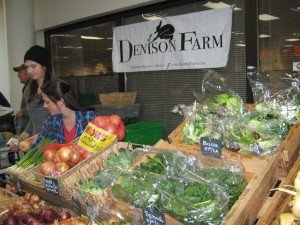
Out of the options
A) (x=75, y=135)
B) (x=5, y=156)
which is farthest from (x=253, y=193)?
(x=5, y=156)

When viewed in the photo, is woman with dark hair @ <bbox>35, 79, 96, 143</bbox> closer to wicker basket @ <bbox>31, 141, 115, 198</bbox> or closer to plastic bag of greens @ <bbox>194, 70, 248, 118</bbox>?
wicker basket @ <bbox>31, 141, 115, 198</bbox>

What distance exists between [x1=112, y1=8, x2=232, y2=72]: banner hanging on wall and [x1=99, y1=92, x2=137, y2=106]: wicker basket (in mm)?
344

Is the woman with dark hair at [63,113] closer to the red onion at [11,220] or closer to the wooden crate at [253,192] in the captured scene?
the red onion at [11,220]

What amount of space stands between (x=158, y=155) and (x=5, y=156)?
1.94m

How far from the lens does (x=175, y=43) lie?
3.86 m

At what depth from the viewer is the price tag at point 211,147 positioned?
170 centimetres

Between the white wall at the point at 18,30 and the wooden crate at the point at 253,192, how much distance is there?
4708 millimetres

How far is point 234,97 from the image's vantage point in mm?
2100

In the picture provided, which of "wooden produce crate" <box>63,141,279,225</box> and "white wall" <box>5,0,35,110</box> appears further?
"white wall" <box>5,0,35,110</box>

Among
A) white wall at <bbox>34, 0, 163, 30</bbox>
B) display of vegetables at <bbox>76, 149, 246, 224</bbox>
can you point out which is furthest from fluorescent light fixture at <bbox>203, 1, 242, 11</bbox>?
display of vegetables at <bbox>76, 149, 246, 224</bbox>

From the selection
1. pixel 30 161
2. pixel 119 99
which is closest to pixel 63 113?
pixel 30 161

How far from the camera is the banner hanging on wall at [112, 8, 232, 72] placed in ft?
11.4

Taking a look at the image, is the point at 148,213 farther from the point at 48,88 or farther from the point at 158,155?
the point at 48,88

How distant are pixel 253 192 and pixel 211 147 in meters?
0.41
